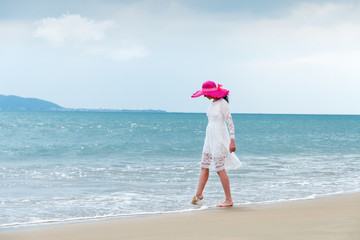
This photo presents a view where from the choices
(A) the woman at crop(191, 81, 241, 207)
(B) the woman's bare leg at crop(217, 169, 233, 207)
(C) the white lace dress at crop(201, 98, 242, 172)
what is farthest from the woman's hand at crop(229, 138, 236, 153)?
(B) the woman's bare leg at crop(217, 169, 233, 207)

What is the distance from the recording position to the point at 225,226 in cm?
497

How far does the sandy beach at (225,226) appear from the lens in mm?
4473

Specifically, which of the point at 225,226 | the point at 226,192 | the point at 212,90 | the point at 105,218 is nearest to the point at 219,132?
the point at 212,90

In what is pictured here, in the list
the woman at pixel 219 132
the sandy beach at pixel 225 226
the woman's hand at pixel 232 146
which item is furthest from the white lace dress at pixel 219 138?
the sandy beach at pixel 225 226

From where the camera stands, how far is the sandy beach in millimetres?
4473

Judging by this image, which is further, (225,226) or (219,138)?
(219,138)

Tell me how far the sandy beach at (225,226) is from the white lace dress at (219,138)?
2.49 ft

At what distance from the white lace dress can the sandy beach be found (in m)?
0.76

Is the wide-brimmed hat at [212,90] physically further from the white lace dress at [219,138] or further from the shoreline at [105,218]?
the shoreline at [105,218]

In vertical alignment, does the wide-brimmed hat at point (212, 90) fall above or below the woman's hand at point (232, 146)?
above

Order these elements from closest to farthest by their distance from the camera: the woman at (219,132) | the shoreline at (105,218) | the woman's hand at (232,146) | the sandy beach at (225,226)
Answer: the sandy beach at (225,226)
the shoreline at (105,218)
the woman's hand at (232,146)
the woman at (219,132)

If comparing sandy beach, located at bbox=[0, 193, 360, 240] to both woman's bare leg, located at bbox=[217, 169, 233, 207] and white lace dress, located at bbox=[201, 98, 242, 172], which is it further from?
white lace dress, located at bbox=[201, 98, 242, 172]

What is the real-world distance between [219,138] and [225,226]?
6.71 ft

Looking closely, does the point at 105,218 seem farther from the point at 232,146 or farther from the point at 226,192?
the point at 232,146
